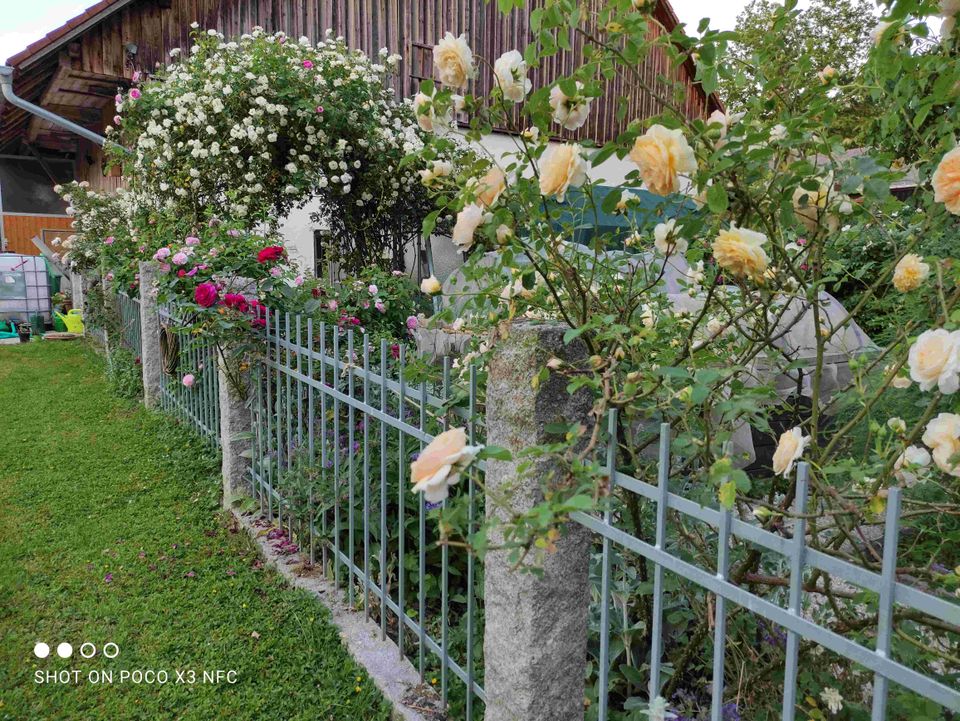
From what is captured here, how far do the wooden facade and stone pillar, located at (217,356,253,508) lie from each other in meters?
7.30

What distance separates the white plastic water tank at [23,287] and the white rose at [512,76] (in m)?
14.4

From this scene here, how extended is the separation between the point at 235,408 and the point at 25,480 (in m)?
1.87

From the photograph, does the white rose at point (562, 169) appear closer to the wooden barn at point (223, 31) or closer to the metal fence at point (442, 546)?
the metal fence at point (442, 546)

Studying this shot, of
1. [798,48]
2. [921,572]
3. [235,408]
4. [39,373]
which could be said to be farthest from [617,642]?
[39,373]

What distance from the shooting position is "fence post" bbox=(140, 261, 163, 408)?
21.3 feet

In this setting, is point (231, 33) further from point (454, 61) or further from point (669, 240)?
point (669, 240)

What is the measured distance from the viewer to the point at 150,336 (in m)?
6.67

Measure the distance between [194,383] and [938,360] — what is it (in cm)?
500

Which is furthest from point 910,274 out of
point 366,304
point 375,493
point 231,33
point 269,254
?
point 231,33

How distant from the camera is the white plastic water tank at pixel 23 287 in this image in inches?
536

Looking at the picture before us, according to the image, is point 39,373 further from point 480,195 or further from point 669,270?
point 480,195

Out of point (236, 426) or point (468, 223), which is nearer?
point (468, 223)

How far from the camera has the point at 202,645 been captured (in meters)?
2.87

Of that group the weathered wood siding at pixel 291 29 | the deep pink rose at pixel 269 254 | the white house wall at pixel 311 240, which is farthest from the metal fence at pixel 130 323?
the weathered wood siding at pixel 291 29
